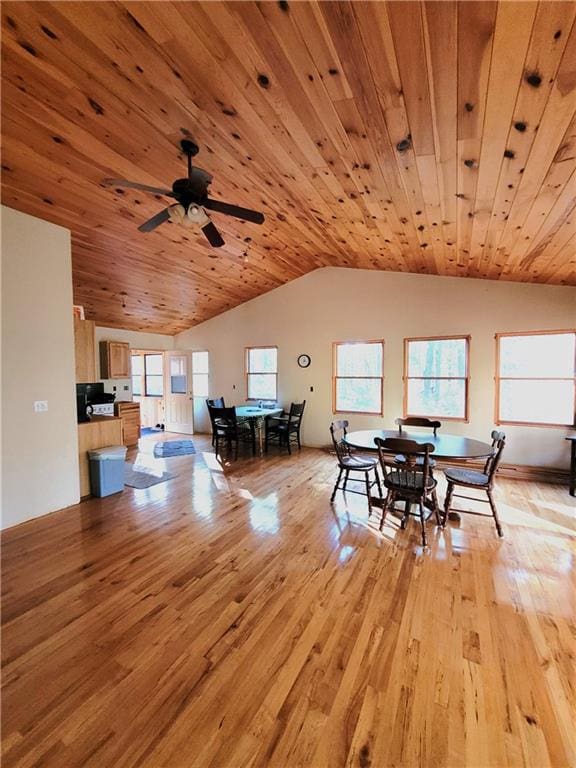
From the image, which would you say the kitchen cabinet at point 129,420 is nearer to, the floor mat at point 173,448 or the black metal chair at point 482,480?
the floor mat at point 173,448

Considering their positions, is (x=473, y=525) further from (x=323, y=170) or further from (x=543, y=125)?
(x=323, y=170)

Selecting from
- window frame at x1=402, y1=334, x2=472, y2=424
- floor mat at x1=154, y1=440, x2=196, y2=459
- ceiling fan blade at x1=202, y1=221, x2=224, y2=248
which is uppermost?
ceiling fan blade at x1=202, y1=221, x2=224, y2=248

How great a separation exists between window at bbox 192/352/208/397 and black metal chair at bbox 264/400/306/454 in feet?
7.62

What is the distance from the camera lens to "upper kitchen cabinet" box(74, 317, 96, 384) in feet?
14.5

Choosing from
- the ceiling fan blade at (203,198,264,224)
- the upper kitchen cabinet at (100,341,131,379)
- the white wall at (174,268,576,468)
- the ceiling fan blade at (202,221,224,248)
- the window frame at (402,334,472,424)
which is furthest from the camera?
the upper kitchen cabinet at (100,341,131,379)

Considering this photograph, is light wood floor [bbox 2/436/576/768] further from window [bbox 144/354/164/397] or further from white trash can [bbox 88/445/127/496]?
window [bbox 144/354/164/397]

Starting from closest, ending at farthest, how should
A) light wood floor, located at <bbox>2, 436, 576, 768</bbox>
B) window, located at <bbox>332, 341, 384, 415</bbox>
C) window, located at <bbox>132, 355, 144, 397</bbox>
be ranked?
light wood floor, located at <bbox>2, 436, 576, 768</bbox> < window, located at <bbox>332, 341, 384, 415</bbox> < window, located at <bbox>132, 355, 144, 397</bbox>

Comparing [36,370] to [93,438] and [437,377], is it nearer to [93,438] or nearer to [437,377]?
[93,438]

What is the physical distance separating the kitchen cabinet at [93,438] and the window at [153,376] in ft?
16.0

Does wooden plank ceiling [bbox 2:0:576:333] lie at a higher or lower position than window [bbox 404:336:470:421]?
higher

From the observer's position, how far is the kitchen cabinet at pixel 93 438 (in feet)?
13.2

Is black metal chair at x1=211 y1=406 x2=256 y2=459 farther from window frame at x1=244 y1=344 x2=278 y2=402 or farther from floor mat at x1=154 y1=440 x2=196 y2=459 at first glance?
window frame at x1=244 y1=344 x2=278 y2=402

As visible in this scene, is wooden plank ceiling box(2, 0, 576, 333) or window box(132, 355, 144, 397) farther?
window box(132, 355, 144, 397)

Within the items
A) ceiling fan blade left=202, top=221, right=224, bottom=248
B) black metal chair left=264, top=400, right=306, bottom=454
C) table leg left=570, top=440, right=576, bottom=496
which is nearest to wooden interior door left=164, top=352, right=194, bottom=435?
black metal chair left=264, top=400, right=306, bottom=454
